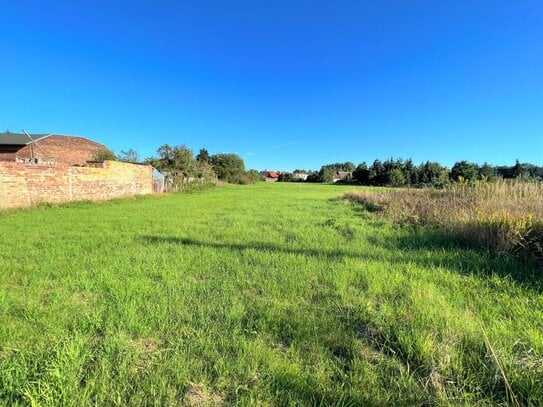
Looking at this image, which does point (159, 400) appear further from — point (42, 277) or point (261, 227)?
point (261, 227)

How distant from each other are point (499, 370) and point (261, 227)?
20.8 feet

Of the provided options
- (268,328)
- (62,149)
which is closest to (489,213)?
(268,328)

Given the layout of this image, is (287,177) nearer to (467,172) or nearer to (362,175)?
(362,175)

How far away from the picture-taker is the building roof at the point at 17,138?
27984 millimetres

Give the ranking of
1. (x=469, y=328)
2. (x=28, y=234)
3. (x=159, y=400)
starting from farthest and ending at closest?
1. (x=28, y=234)
2. (x=469, y=328)
3. (x=159, y=400)

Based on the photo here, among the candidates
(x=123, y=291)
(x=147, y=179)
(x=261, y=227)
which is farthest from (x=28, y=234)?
(x=147, y=179)

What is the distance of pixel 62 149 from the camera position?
31.0 m

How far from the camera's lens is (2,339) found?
246 cm

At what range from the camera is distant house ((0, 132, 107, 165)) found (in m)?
27.9

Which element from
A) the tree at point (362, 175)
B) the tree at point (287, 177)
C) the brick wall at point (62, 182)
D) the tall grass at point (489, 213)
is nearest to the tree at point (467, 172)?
the tall grass at point (489, 213)

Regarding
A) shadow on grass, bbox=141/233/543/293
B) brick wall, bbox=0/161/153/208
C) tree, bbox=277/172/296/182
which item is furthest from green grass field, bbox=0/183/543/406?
tree, bbox=277/172/296/182

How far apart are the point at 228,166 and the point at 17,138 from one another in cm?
3655

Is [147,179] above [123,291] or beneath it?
above

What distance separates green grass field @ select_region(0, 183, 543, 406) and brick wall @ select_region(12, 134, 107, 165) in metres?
29.6
